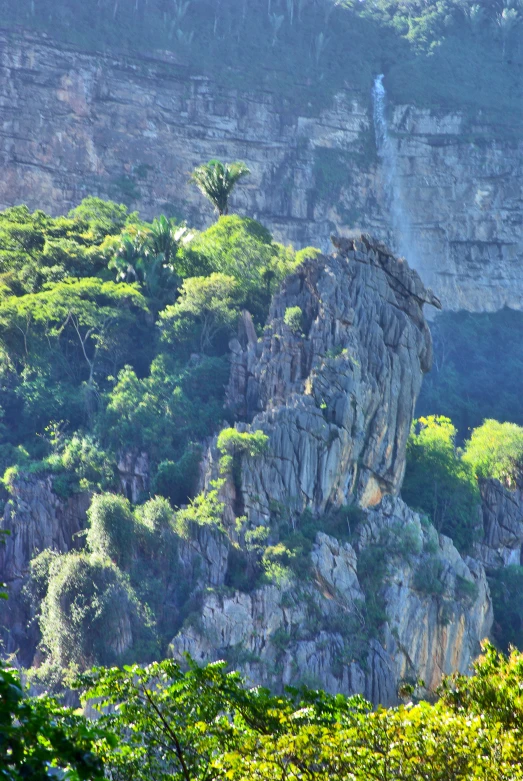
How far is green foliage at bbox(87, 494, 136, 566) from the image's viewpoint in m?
28.4

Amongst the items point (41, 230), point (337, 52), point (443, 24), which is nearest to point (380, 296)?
point (41, 230)

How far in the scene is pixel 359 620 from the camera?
1127 inches

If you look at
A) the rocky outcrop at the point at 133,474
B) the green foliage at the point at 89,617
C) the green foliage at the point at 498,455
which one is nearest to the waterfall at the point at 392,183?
the green foliage at the point at 498,455

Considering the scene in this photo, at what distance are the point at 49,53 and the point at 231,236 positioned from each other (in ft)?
107

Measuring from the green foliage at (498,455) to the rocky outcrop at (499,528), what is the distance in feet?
4.96

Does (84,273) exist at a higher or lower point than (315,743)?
higher

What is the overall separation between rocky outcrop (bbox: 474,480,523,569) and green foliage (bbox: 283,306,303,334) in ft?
31.2

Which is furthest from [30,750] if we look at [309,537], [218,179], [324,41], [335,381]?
[324,41]

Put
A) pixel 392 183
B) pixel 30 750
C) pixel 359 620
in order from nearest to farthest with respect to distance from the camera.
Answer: pixel 30 750, pixel 359 620, pixel 392 183

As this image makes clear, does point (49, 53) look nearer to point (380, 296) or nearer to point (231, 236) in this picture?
point (231, 236)

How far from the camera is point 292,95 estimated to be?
2815 inches

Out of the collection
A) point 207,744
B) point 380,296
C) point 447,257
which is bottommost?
point 207,744

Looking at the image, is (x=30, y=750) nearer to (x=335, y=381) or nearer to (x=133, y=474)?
(x=133, y=474)

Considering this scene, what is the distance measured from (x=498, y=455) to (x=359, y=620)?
1593 centimetres
